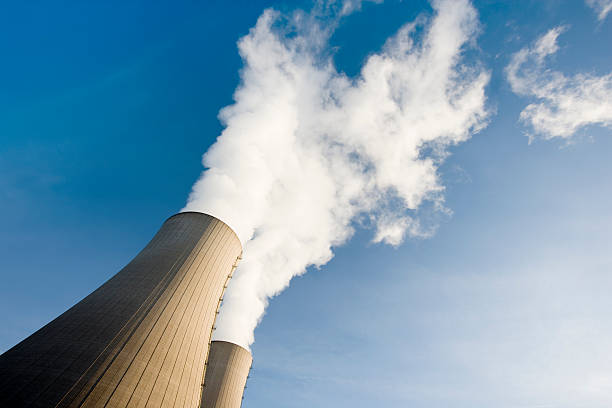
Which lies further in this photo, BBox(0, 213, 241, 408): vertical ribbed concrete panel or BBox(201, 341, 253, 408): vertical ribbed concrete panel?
BBox(201, 341, 253, 408): vertical ribbed concrete panel

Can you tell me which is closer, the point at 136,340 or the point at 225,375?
the point at 136,340

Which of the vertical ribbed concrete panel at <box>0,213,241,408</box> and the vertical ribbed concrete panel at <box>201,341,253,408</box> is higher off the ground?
the vertical ribbed concrete panel at <box>201,341,253,408</box>

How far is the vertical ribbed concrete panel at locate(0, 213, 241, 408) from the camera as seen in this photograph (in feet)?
21.9

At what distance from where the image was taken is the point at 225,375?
55.7 feet

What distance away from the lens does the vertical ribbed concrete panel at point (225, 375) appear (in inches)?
636

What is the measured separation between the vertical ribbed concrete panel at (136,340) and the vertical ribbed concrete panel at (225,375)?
7.91 metres

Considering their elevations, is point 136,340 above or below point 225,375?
below

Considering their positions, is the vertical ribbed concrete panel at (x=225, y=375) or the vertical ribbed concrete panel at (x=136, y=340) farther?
the vertical ribbed concrete panel at (x=225, y=375)

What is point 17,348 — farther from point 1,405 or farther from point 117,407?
point 117,407

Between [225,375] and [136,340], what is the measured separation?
10770 millimetres

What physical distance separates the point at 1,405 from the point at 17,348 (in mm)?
1939

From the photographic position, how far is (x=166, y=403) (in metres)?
7.55

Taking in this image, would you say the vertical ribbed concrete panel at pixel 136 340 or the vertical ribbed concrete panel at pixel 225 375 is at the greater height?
the vertical ribbed concrete panel at pixel 225 375

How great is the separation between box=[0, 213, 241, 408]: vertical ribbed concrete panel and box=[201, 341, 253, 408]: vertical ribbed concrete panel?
7.91m
